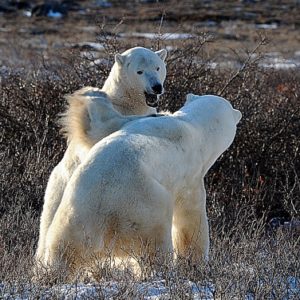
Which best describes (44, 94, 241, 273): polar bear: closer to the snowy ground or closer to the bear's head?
the snowy ground

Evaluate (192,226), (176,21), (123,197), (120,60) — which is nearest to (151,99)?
(120,60)

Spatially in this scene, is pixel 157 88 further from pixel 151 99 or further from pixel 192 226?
pixel 192 226

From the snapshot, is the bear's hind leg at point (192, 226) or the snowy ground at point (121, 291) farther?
the bear's hind leg at point (192, 226)

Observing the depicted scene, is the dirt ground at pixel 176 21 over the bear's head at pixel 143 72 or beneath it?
beneath

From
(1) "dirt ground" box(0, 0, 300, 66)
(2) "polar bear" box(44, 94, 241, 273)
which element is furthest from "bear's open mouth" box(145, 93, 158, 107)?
(1) "dirt ground" box(0, 0, 300, 66)

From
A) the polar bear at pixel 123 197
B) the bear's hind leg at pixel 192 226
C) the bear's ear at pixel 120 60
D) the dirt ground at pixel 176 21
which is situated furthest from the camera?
the dirt ground at pixel 176 21

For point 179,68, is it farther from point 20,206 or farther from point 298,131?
point 20,206

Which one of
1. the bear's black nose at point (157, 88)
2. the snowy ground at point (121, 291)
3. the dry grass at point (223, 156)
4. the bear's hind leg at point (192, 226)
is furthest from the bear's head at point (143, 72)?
the snowy ground at point (121, 291)

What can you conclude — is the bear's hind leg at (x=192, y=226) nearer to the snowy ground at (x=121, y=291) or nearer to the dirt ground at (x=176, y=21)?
the snowy ground at (x=121, y=291)

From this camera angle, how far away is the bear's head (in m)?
5.22

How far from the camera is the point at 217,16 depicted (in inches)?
1328

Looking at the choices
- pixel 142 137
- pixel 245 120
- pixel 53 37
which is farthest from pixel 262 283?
pixel 53 37

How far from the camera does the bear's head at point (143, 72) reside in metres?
5.22

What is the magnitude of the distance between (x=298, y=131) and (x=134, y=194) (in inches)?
158
